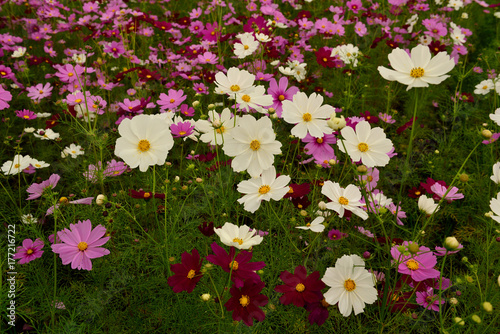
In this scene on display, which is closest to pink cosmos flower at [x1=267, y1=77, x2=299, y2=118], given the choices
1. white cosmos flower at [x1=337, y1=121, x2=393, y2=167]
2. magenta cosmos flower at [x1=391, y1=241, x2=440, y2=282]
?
white cosmos flower at [x1=337, y1=121, x2=393, y2=167]

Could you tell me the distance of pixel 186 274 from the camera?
1011 millimetres

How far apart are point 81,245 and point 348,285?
0.83m

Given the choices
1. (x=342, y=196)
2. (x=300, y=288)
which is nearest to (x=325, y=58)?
(x=342, y=196)

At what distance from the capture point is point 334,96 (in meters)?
2.62

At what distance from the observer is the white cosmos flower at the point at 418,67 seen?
103 centimetres

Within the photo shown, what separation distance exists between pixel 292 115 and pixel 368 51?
75.0 inches

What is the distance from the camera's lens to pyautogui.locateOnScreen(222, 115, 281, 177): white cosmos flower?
1.05 metres

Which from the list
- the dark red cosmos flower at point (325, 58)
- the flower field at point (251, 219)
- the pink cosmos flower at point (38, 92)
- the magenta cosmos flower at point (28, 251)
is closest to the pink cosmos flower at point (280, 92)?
the flower field at point (251, 219)

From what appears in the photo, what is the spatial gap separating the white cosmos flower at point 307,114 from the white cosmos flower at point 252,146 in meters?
0.14

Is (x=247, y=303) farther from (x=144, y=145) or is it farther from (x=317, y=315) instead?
(x=144, y=145)

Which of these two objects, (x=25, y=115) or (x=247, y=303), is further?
(x=25, y=115)

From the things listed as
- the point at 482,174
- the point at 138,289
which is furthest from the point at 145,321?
the point at 482,174

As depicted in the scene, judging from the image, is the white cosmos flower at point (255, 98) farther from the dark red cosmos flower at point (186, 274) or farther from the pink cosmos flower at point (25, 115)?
the pink cosmos flower at point (25, 115)

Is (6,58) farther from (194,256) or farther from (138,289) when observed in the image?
Result: (194,256)
